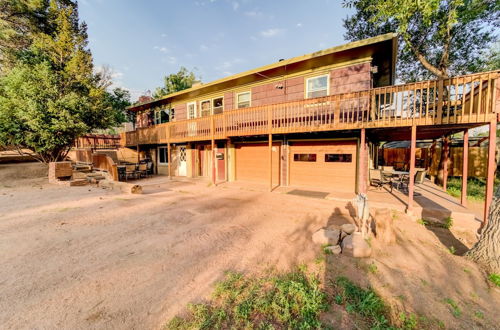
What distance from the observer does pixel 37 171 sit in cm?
1382

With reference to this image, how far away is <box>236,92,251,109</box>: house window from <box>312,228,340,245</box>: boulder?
27.5ft

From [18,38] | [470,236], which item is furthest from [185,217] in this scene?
[18,38]

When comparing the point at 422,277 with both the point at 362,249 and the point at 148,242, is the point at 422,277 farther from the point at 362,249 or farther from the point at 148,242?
the point at 148,242

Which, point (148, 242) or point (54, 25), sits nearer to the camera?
point (148, 242)

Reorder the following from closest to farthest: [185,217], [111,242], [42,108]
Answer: [111,242], [185,217], [42,108]

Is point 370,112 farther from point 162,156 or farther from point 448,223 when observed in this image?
point 162,156

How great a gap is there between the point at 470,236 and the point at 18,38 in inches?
1047

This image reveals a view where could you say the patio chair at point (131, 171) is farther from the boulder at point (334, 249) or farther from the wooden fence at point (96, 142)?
the boulder at point (334, 249)

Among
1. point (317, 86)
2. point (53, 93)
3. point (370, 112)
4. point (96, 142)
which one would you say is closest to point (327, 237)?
point (370, 112)

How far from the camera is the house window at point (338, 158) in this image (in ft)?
27.9

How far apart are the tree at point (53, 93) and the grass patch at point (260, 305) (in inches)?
512

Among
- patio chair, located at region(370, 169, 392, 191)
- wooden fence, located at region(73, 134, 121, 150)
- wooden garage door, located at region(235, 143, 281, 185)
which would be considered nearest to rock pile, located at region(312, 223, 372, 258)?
patio chair, located at region(370, 169, 392, 191)

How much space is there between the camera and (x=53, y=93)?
10820mm

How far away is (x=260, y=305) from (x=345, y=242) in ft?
7.55
